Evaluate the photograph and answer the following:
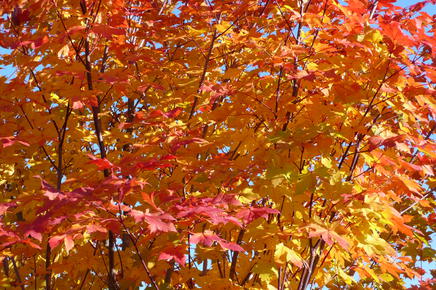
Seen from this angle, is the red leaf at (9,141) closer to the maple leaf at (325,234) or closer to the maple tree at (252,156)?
the maple tree at (252,156)

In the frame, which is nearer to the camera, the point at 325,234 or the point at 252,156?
the point at 325,234

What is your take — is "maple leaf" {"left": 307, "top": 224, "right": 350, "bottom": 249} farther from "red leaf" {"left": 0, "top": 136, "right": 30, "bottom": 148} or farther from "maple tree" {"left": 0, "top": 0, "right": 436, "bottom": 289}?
"red leaf" {"left": 0, "top": 136, "right": 30, "bottom": 148}

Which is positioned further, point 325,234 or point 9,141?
point 9,141

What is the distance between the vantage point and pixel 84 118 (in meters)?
4.31

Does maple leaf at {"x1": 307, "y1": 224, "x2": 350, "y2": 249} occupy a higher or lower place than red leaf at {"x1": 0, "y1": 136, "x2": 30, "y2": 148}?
lower

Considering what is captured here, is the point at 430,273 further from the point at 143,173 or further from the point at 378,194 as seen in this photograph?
the point at 143,173

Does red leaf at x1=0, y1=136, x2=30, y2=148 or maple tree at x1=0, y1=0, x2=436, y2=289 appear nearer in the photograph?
maple tree at x1=0, y1=0, x2=436, y2=289

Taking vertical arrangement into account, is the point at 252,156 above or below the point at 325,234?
above

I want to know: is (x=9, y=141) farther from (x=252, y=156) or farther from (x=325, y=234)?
(x=325, y=234)

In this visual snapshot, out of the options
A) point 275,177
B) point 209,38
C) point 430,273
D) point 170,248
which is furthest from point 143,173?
point 430,273

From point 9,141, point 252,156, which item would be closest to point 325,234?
point 252,156

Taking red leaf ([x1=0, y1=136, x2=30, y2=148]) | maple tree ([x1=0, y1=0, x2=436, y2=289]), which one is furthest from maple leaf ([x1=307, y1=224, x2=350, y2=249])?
red leaf ([x1=0, y1=136, x2=30, y2=148])

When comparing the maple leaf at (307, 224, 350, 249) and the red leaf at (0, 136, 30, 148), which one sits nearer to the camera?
the maple leaf at (307, 224, 350, 249)

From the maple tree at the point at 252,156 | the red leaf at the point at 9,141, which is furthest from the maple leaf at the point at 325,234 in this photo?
the red leaf at the point at 9,141
